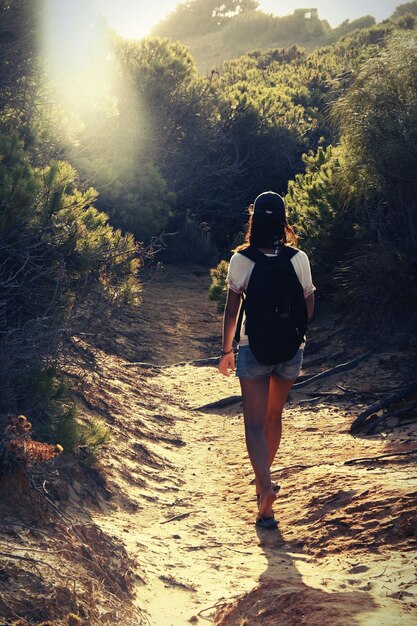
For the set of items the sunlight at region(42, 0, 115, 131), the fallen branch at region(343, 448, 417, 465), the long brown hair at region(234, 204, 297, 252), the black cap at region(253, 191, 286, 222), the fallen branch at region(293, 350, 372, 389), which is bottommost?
the fallen branch at region(293, 350, 372, 389)

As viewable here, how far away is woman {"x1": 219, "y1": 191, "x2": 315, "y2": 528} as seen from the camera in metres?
5.57

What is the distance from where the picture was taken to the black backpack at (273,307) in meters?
5.43

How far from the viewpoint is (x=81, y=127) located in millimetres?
13219

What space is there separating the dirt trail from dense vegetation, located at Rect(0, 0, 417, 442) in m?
1.15

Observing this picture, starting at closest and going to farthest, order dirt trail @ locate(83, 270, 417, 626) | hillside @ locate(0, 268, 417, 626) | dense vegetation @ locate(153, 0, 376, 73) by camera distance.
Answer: hillside @ locate(0, 268, 417, 626) → dirt trail @ locate(83, 270, 417, 626) → dense vegetation @ locate(153, 0, 376, 73)

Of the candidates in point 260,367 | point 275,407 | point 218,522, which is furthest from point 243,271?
point 218,522

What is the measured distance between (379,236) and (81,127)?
4874mm

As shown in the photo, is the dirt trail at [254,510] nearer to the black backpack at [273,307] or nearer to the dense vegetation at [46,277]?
the dense vegetation at [46,277]

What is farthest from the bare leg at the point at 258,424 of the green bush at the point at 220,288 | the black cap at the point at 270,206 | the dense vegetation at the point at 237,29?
the dense vegetation at the point at 237,29

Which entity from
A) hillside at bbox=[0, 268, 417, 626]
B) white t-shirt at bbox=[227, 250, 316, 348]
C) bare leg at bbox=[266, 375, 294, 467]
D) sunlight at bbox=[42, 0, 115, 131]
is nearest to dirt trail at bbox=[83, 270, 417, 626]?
hillside at bbox=[0, 268, 417, 626]

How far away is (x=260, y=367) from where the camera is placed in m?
5.59

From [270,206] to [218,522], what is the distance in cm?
219

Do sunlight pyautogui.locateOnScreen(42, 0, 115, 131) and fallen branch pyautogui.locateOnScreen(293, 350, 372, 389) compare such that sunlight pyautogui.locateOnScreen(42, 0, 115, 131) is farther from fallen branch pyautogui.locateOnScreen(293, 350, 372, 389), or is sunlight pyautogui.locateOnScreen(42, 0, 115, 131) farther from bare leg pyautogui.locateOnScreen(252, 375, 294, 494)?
bare leg pyautogui.locateOnScreen(252, 375, 294, 494)

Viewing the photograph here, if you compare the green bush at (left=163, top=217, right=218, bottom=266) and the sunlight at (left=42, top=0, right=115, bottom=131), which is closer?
the sunlight at (left=42, top=0, right=115, bottom=131)
